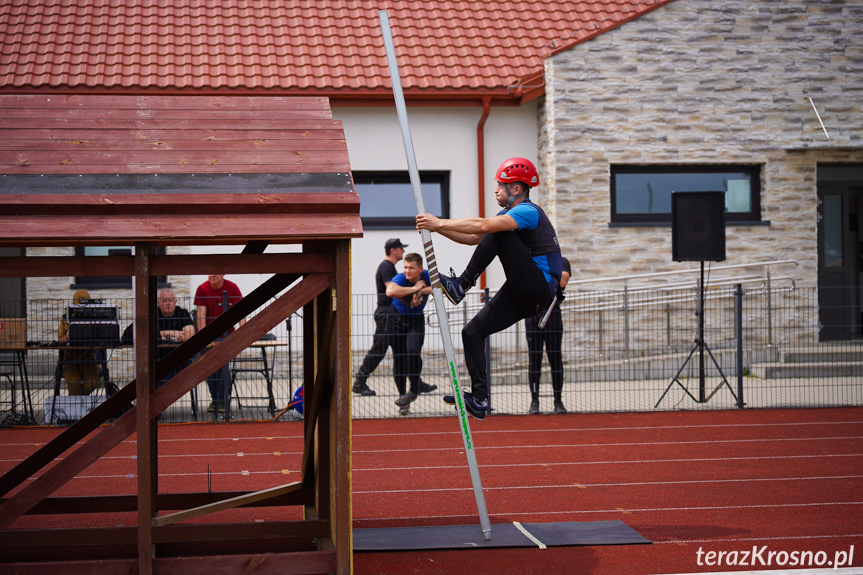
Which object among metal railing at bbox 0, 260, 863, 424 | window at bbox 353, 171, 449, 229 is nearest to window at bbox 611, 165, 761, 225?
metal railing at bbox 0, 260, 863, 424

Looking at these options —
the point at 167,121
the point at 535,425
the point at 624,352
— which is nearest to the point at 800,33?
the point at 624,352

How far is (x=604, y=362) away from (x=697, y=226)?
2.75 metres

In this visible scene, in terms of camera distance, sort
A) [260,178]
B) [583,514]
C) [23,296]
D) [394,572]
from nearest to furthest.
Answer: [260,178]
[394,572]
[583,514]
[23,296]

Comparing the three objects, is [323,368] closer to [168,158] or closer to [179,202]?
[179,202]

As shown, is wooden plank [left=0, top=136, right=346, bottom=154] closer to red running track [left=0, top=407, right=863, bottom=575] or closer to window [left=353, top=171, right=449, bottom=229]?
red running track [left=0, top=407, right=863, bottom=575]

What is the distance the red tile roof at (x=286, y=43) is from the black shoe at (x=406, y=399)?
6043 mm

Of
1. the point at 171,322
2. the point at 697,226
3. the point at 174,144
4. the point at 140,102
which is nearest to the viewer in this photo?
the point at 174,144

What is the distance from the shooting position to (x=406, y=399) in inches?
477

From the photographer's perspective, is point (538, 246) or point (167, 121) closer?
point (167, 121)

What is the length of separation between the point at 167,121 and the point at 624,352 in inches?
409

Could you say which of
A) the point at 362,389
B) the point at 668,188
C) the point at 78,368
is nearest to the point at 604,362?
the point at 668,188

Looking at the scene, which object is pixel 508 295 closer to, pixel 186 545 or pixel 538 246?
pixel 538 246

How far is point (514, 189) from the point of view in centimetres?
641

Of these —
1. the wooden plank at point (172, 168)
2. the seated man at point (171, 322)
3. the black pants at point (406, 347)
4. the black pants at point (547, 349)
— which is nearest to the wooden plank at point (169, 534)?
the wooden plank at point (172, 168)
